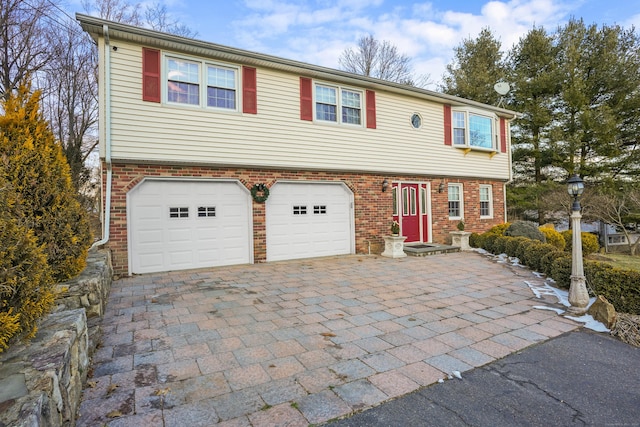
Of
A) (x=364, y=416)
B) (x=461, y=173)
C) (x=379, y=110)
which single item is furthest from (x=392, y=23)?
(x=364, y=416)

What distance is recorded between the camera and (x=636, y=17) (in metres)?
14.0

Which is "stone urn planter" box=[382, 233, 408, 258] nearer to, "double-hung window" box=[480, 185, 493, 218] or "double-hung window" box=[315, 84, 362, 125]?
"double-hung window" box=[315, 84, 362, 125]

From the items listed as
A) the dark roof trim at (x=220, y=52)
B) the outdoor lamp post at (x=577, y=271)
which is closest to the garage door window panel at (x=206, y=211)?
the dark roof trim at (x=220, y=52)

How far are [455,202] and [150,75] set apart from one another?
9828 millimetres

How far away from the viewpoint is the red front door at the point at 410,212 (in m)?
10.2

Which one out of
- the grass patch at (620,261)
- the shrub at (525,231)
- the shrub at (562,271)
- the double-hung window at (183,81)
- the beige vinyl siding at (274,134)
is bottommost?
the grass patch at (620,261)

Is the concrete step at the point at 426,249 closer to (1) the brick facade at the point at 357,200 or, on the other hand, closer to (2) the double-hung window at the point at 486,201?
(1) the brick facade at the point at 357,200

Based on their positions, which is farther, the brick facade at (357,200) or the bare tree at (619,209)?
the bare tree at (619,209)

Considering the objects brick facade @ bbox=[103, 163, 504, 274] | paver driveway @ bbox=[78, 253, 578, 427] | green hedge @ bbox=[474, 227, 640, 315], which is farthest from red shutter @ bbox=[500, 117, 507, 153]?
paver driveway @ bbox=[78, 253, 578, 427]

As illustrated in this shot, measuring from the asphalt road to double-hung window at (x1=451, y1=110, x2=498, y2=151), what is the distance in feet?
29.5

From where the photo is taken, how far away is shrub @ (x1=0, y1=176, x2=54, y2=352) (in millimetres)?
1788

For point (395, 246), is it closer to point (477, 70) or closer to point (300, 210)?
point (300, 210)

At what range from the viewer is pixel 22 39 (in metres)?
10.6

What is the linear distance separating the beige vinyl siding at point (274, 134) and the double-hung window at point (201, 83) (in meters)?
0.21
